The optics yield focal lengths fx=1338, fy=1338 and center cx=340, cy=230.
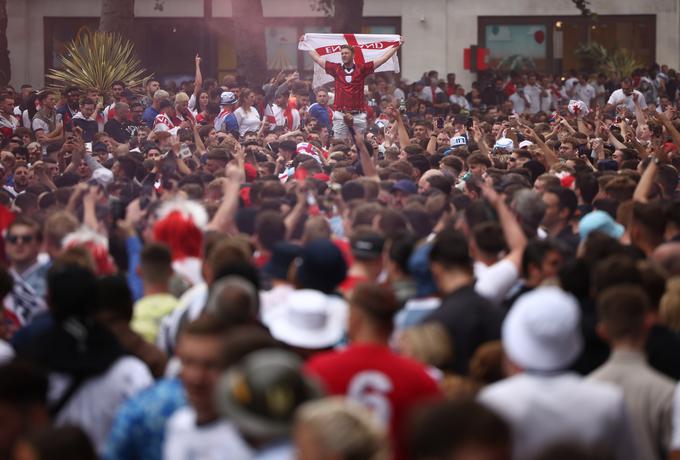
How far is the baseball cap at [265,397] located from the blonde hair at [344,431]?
157mm

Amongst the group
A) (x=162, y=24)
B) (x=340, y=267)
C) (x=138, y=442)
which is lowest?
(x=138, y=442)

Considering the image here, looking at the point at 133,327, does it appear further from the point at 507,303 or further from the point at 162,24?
the point at 162,24

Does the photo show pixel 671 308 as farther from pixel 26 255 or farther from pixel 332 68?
pixel 332 68

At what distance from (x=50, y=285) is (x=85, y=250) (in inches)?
55.0

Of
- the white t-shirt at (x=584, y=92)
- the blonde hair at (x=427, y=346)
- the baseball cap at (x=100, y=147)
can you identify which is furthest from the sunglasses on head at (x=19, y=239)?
the white t-shirt at (x=584, y=92)

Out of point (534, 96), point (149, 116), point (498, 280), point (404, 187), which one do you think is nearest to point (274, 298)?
point (498, 280)

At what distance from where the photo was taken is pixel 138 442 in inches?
187

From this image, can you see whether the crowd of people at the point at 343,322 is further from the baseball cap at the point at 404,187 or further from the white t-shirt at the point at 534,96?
the white t-shirt at the point at 534,96

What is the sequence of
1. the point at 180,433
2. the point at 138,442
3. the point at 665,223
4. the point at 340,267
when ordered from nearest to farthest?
1. the point at 180,433
2. the point at 138,442
3. the point at 340,267
4. the point at 665,223

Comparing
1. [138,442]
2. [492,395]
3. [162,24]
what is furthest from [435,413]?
[162,24]

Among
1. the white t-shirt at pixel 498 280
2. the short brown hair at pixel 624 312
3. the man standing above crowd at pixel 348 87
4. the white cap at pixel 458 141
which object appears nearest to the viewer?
the short brown hair at pixel 624 312

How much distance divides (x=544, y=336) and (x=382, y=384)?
0.60 m

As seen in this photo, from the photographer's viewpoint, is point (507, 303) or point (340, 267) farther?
point (507, 303)

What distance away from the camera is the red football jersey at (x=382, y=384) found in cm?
477
